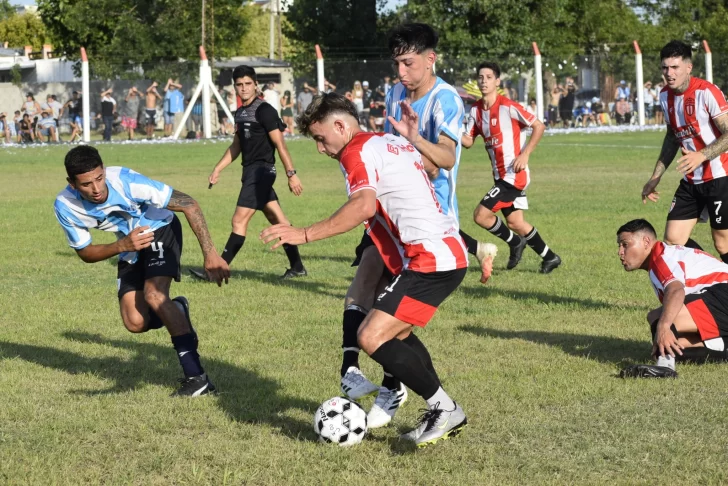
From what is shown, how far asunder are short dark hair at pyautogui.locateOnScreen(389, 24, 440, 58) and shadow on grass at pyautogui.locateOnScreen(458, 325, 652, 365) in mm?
2361

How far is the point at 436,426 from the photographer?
5.09 m

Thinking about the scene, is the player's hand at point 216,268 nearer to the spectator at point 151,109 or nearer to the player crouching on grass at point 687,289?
the player crouching on grass at point 687,289

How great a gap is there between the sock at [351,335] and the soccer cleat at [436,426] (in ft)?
2.02

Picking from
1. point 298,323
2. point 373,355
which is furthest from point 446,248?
point 298,323

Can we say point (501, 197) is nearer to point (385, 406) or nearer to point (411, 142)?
point (411, 142)

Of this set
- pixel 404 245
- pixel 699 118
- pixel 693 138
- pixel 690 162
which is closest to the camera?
pixel 404 245

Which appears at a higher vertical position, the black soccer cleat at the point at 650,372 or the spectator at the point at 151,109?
the spectator at the point at 151,109

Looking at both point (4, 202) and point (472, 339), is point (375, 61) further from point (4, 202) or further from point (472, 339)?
point (472, 339)

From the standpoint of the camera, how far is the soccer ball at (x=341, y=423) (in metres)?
5.21

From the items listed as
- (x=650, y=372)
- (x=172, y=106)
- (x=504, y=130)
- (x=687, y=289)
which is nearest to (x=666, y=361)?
(x=650, y=372)

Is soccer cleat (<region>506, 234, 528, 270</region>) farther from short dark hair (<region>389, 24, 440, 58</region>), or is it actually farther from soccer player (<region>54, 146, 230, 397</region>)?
soccer player (<region>54, 146, 230, 397</region>)

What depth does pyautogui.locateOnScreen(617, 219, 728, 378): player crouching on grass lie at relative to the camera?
6.63 metres

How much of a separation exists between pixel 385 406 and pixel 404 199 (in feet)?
3.81

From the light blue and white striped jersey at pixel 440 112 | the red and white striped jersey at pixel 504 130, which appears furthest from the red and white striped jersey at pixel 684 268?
the red and white striped jersey at pixel 504 130
